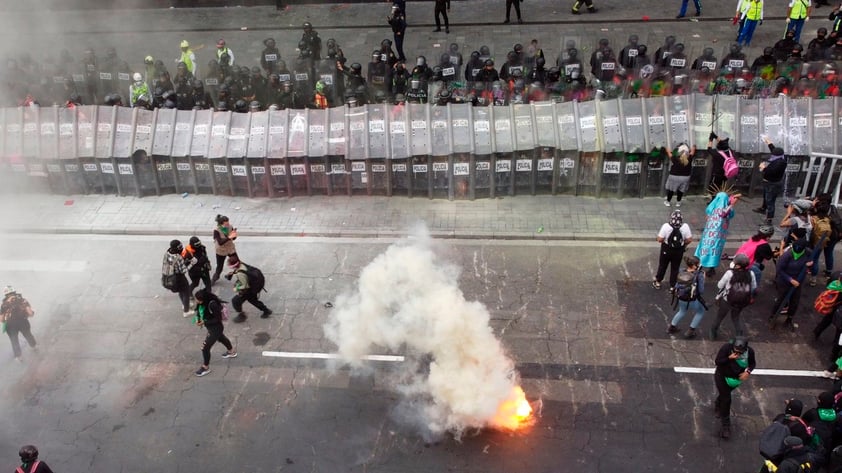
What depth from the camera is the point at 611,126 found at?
1098cm

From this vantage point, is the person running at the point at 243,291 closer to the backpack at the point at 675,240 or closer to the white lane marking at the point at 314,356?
the white lane marking at the point at 314,356

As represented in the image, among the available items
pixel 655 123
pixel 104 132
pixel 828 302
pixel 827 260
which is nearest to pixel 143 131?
pixel 104 132

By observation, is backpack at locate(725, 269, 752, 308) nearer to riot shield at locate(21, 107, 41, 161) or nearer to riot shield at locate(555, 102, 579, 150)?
riot shield at locate(555, 102, 579, 150)

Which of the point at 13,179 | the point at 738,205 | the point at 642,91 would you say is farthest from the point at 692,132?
the point at 13,179

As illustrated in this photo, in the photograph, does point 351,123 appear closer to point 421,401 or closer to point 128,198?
point 128,198

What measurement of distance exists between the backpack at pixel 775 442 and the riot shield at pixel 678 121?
5.86 meters

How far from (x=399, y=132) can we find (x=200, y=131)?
3353mm

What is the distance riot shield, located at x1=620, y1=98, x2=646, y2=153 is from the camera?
10.8m

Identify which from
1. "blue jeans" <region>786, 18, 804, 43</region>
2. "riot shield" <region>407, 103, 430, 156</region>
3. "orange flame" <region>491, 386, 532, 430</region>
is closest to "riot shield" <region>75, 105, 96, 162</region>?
"riot shield" <region>407, 103, 430, 156</region>

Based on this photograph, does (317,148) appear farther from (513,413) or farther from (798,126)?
(798,126)

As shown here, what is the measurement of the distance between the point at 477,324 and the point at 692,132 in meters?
5.65

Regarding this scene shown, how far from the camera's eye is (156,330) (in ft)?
29.3

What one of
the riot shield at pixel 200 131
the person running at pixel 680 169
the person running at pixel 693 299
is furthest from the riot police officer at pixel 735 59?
the riot shield at pixel 200 131

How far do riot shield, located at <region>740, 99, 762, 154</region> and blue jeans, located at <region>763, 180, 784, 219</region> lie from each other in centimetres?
72
